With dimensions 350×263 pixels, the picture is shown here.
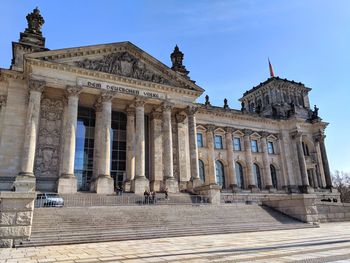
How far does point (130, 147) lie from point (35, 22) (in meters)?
17.8

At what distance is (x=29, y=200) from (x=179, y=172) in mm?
21817

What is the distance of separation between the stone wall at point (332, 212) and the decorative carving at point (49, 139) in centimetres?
2476

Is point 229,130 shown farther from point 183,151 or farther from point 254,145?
point 183,151

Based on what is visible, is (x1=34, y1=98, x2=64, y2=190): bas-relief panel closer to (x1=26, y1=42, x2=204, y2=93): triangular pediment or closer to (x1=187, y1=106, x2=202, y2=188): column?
(x1=26, y1=42, x2=204, y2=93): triangular pediment

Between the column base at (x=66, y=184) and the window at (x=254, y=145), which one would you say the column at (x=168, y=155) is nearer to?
the column base at (x=66, y=184)

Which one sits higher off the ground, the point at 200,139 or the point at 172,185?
the point at 200,139

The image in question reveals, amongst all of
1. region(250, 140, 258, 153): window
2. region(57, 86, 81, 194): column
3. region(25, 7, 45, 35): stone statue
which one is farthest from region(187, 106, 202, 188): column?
region(25, 7, 45, 35): stone statue

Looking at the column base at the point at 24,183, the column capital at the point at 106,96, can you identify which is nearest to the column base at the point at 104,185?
the column base at the point at 24,183

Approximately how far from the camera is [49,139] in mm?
29094

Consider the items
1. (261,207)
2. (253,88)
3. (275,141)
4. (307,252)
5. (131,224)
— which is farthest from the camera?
(253,88)

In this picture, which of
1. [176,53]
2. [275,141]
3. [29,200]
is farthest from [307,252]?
[275,141]

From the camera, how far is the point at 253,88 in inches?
2229

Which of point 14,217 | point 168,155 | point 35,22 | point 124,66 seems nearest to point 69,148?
point 168,155

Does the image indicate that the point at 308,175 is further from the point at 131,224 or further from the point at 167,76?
the point at 131,224
